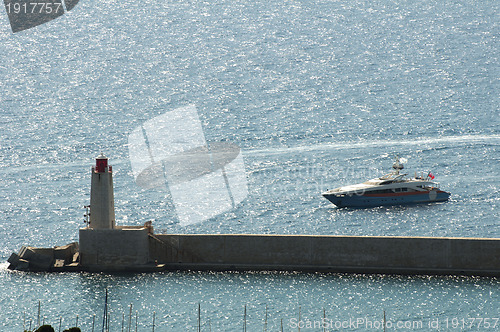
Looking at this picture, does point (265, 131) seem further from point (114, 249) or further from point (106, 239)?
point (106, 239)

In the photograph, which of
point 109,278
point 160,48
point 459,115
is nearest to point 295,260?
point 109,278

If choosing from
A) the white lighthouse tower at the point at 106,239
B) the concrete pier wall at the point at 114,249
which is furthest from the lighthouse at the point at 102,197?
the concrete pier wall at the point at 114,249

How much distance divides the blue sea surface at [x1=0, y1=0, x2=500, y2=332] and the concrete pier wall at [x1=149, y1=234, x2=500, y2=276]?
3.43ft

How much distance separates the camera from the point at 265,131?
355 feet

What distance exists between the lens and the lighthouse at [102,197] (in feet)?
205

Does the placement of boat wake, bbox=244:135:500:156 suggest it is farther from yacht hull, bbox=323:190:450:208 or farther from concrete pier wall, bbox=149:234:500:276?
concrete pier wall, bbox=149:234:500:276

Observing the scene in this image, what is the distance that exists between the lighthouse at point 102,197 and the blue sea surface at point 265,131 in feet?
11.9

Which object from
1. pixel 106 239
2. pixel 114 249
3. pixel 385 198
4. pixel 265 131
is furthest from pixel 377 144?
pixel 106 239

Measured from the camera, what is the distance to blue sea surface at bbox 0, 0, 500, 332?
56250mm

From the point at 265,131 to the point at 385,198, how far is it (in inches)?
1016

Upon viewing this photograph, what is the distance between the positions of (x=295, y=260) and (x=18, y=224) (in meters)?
27.4

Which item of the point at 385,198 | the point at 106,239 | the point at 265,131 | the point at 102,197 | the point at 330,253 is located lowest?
the point at 385,198

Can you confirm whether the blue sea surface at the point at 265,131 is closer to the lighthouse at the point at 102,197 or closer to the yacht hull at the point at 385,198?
the yacht hull at the point at 385,198

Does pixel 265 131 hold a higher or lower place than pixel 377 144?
higher
